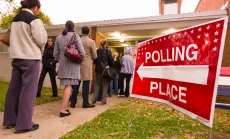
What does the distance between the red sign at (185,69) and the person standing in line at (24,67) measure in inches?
65.4

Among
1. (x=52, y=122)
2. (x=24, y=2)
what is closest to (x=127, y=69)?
(x=52, y=122)

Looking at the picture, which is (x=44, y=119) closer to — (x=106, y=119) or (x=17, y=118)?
(x=17, y=118)

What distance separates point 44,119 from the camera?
409 cm

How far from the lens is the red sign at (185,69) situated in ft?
6.42

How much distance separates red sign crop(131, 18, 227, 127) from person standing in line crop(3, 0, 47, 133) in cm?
166

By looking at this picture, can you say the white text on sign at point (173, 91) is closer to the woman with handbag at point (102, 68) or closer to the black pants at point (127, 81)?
the woman with handbag at point (102, 68)

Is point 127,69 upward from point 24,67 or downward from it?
downward

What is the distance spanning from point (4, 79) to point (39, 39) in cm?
1046

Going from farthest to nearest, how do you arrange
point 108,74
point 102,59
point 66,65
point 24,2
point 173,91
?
point 102,59
point 108,74
point 66,65
point 24,2
point 173,91

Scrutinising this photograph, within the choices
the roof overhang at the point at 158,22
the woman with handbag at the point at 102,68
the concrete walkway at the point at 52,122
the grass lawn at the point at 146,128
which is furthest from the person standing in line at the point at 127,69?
the grass lawn at the point at 146,128

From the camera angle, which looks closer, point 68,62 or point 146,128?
point 146,128

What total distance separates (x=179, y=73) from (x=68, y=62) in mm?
2643

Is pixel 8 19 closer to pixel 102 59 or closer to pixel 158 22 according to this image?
pixel 158 22

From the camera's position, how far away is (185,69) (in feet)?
7.61
